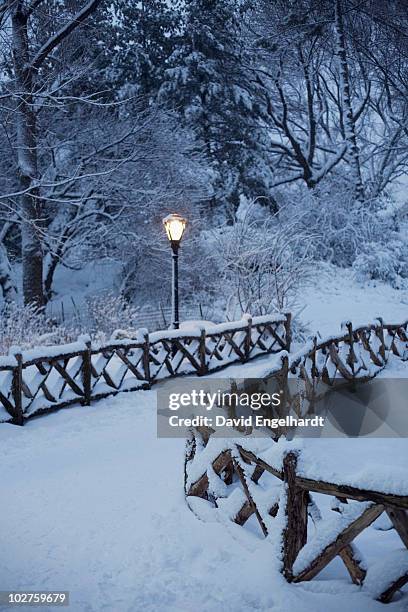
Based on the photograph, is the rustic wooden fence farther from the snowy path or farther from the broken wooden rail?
the snowy path

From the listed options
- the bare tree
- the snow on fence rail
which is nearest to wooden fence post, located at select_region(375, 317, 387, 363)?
the snow on fence rail

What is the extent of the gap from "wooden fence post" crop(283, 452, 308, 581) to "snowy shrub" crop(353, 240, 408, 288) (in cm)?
1874

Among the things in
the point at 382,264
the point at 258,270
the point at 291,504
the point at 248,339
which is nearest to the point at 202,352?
the point at 248,339

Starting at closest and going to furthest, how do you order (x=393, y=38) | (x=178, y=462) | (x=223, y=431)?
1. (x=223, y=431)
2. (x=178, y=462)
3. (x=393, y=38)

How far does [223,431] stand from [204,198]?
16.0 m

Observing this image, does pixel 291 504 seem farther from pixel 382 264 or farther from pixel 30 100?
pixel 382 264

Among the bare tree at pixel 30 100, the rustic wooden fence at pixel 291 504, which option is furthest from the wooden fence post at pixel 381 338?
the bare tree at pixel 30 100

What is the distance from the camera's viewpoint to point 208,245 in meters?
19.0

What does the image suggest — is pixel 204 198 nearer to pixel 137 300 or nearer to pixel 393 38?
pixel 137 300

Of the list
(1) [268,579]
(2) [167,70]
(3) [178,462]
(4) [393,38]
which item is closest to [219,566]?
(1) [268,579]

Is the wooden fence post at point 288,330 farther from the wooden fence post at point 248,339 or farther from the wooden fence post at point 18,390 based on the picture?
the wooden fence post at point 18,390

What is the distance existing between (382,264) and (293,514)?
61.7ft

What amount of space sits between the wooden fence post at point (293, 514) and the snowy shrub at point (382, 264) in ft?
61.5

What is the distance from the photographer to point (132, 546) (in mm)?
4035
